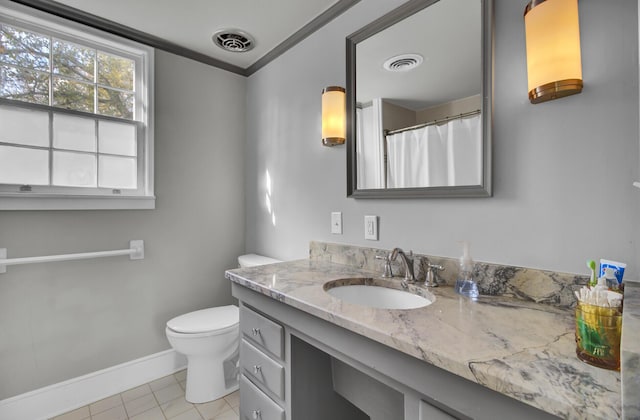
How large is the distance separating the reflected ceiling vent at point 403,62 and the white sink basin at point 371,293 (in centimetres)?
98

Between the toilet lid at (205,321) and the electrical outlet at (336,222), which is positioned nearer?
the electrical outlet at (336,222)

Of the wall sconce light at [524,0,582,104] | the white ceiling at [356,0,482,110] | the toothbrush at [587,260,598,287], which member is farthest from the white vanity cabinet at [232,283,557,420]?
the white ceiling at [356,0,482,110]

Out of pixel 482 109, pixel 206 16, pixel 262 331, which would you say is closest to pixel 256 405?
pixel 262 331

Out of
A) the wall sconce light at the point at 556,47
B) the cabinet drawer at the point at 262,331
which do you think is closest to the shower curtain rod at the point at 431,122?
the wall sconce light at the point at 556,47

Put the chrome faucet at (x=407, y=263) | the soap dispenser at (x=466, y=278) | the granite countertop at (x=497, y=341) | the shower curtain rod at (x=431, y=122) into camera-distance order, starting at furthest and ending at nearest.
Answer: the chrome faucet at (x=407, y=263), the shower curtain rod at (x=431, y=122), the soap dispenser at (x=466, y=278), the granite countertop at (x=497, y=341)

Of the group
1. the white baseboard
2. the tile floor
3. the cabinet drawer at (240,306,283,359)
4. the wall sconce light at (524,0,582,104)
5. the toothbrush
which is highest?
the wall sconce light at (524,0,582,104)

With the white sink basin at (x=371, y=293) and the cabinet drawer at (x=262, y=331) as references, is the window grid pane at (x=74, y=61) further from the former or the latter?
the white sink basin at (x=371, y=293)

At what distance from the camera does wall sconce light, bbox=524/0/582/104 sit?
0.88 meters

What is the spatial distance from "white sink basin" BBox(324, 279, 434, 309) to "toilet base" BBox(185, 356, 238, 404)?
1.12m

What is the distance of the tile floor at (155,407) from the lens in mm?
1732

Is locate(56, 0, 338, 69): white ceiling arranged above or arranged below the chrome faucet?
above

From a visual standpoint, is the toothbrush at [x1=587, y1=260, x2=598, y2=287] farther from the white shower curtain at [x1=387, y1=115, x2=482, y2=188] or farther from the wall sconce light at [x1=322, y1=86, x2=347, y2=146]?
the wall sconce light at [x1=322, y1=86, x2=347, y2=146]

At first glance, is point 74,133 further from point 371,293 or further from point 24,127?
point 371,293

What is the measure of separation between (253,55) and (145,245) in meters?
1.63
